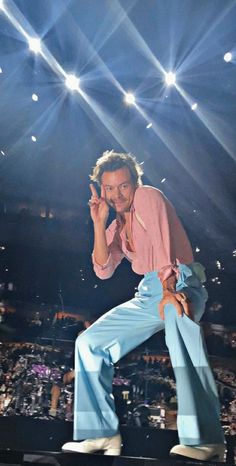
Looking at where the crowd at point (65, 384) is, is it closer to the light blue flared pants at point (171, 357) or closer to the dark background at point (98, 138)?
the dark background at point (98, 138)

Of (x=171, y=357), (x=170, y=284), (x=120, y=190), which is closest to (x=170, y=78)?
(x=120, y=190)

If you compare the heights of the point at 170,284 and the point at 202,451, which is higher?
the point at 170,284

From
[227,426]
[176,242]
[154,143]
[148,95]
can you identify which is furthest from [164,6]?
[227,426]

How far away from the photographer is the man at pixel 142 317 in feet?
6.64

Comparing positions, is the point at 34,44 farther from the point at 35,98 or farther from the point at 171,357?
the point at 171,357

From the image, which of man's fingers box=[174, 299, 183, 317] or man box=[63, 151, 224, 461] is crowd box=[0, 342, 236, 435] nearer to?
man box=[63, 151, 224, 461]

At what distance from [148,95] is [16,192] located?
39.0 inches

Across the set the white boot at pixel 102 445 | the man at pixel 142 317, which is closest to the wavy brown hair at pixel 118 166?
the man at pixel 142 317

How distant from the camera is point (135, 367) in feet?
9.59

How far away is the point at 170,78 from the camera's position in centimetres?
289

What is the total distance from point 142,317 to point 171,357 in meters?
0.24

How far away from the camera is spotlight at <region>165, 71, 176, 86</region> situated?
2875mm

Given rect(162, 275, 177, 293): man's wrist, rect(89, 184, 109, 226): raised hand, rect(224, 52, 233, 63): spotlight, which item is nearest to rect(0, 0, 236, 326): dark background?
rect(224, 52, 233, 63): spotlight

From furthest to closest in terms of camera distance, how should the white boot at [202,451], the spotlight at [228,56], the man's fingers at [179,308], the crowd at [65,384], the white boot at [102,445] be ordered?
the crowd at [65,384]
the spotlight at [228,56]
the man's fingers at [179,308]
the white boot at [102,445]
the white boot at [202,451]
